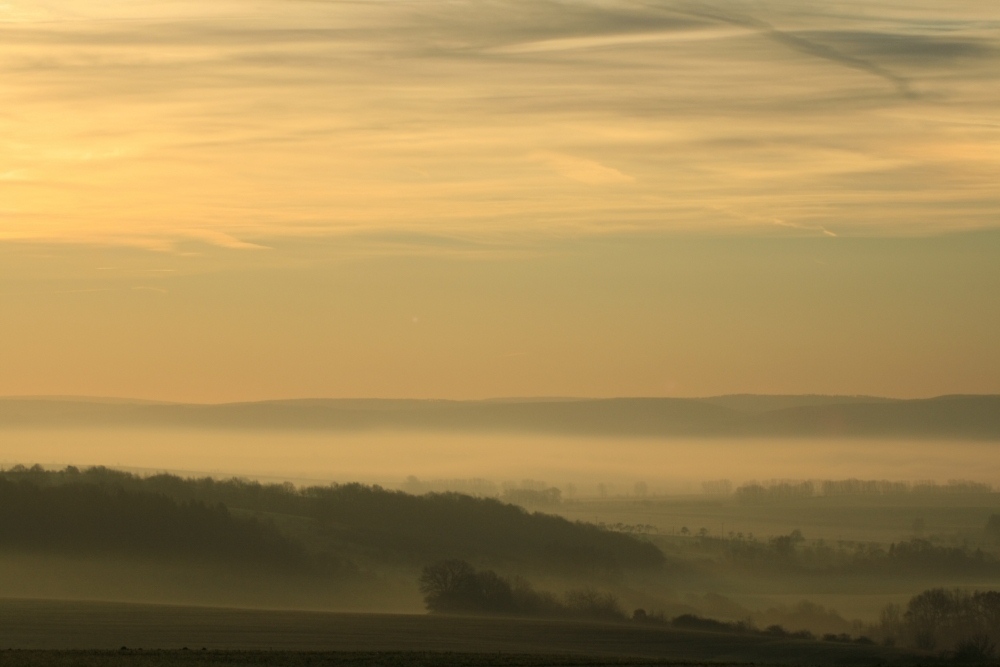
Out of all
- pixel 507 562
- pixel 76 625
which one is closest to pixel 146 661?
pixel 76 625

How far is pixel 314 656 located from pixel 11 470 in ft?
465

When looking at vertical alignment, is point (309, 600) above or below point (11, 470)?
below

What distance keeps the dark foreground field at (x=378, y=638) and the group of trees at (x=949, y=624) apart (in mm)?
9083

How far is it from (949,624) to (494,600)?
37419 millimetres

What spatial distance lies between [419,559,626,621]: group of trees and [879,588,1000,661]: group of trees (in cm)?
2337

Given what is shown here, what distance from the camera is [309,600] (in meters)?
151

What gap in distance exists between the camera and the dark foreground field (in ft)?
241

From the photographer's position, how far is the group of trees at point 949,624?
346 ft

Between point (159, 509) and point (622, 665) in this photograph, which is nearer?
point (622, 665)

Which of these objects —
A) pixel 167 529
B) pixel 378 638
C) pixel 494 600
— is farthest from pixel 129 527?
pixel 378 638

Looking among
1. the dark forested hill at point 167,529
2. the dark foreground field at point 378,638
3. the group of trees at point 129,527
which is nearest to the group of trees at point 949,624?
the dark foreground field at point 378,638

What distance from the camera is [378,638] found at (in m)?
93.1

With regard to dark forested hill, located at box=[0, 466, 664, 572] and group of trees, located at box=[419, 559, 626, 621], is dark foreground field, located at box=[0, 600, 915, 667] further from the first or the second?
dark forested hill, located at box=[0, 466, 664, 572]

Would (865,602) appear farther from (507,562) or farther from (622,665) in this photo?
(622,665)
